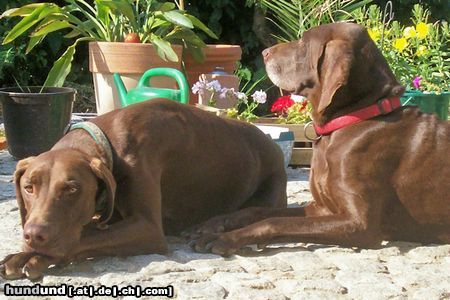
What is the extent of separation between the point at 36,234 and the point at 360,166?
1611 mm

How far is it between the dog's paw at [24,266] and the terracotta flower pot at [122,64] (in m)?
3.24

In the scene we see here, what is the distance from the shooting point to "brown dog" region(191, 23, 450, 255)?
3990 mm

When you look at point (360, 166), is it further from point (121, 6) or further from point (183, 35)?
point (183, 35)

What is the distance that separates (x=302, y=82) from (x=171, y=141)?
2.51ft

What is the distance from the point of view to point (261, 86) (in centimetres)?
933

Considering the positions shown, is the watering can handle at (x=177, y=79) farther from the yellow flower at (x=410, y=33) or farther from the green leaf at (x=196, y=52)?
the yellow flower at (x=410, y=33)

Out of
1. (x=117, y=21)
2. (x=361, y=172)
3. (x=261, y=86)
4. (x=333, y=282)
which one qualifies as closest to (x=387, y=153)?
(x=361, y=172)

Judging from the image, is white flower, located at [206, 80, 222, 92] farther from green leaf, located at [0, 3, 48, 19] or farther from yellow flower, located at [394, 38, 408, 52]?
green leaf, located at [0, 3, 48, 19]

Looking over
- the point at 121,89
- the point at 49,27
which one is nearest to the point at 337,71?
the point at 121,89

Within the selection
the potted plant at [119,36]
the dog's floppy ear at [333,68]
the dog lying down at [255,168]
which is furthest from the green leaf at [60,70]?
the dog's floppy ear at [333,68]

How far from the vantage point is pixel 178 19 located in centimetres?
661

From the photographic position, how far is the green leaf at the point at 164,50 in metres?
6.36

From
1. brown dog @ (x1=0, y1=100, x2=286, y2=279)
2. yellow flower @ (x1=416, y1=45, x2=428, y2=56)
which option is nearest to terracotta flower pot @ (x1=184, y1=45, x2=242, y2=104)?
yellow flower @ (x1=416, y1=45, x2=428, y2=56)

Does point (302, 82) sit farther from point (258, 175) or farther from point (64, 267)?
point (64, 267)
